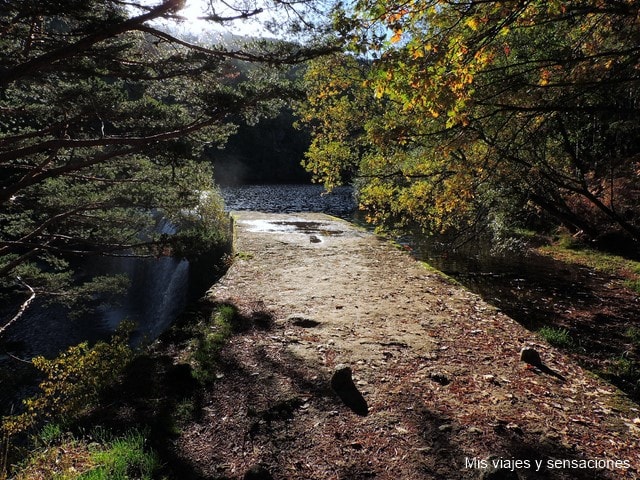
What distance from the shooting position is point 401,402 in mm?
4289

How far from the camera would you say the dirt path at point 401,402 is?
3428 mm

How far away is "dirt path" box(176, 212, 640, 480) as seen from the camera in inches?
135

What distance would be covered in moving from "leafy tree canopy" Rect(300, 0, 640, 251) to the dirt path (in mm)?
3121

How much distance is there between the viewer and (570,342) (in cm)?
637

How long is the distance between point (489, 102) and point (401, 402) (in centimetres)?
459

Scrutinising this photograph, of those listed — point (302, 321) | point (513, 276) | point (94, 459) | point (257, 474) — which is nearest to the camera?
point (257, 474)

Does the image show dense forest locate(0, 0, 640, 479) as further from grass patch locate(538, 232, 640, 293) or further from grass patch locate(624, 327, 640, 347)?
grass patch locate(624, 327, 640, 347)

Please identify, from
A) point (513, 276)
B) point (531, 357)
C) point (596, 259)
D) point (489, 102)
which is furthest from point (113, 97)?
point (596, 259)

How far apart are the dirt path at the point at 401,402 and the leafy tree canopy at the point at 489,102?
3.12 meters

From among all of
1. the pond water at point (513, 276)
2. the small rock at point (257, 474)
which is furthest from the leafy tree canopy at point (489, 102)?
the small rock at point (257, 474)

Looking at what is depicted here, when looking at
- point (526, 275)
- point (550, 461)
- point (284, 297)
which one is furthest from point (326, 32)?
point (526, 275)

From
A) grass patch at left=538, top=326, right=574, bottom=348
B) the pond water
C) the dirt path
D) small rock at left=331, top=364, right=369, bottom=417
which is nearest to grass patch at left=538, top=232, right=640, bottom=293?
the pond water

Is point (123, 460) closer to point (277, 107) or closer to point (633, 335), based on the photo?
point (277, 107)

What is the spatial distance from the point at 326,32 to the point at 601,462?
666 cm
